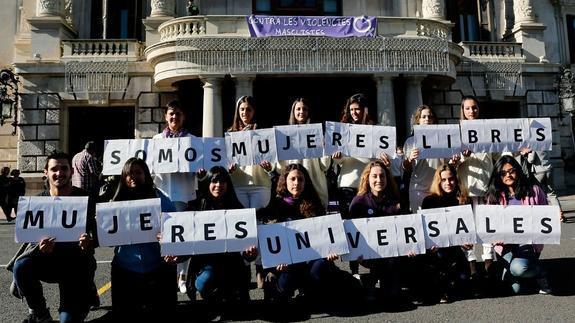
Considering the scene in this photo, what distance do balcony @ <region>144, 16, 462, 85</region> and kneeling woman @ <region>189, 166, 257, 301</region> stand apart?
1132 centimetres

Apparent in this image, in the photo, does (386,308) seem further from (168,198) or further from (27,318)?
(27,318)

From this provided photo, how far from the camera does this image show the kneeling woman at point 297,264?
5055 millimetres

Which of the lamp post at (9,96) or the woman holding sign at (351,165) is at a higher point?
the lamp post at (9,96)

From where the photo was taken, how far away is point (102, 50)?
1859 cm

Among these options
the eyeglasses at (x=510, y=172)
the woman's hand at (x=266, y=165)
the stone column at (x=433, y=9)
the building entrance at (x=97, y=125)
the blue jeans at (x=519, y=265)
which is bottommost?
the blue jeans at (x=519, y=265)

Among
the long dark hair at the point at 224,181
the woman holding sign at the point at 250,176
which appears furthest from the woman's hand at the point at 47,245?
the woman holding sign at the point at 250,176

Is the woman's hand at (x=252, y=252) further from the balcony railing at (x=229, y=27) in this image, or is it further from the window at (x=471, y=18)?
the window at (x=471, y=18)

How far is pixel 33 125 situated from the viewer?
18391 mm

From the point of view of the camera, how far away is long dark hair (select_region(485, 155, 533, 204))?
5.59 m

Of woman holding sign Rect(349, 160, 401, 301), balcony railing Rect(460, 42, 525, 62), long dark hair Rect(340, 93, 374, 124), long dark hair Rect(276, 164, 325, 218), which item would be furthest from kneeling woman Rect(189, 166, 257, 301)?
balcony railing Rect(460, 42, 525, 62)

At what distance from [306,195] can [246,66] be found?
37.2ft

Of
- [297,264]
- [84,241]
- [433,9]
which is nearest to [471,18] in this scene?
[433,9]

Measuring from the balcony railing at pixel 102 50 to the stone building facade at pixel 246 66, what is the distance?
4 centimetres

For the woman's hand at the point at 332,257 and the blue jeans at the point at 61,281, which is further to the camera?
the woman's hand at the point at 332,257
